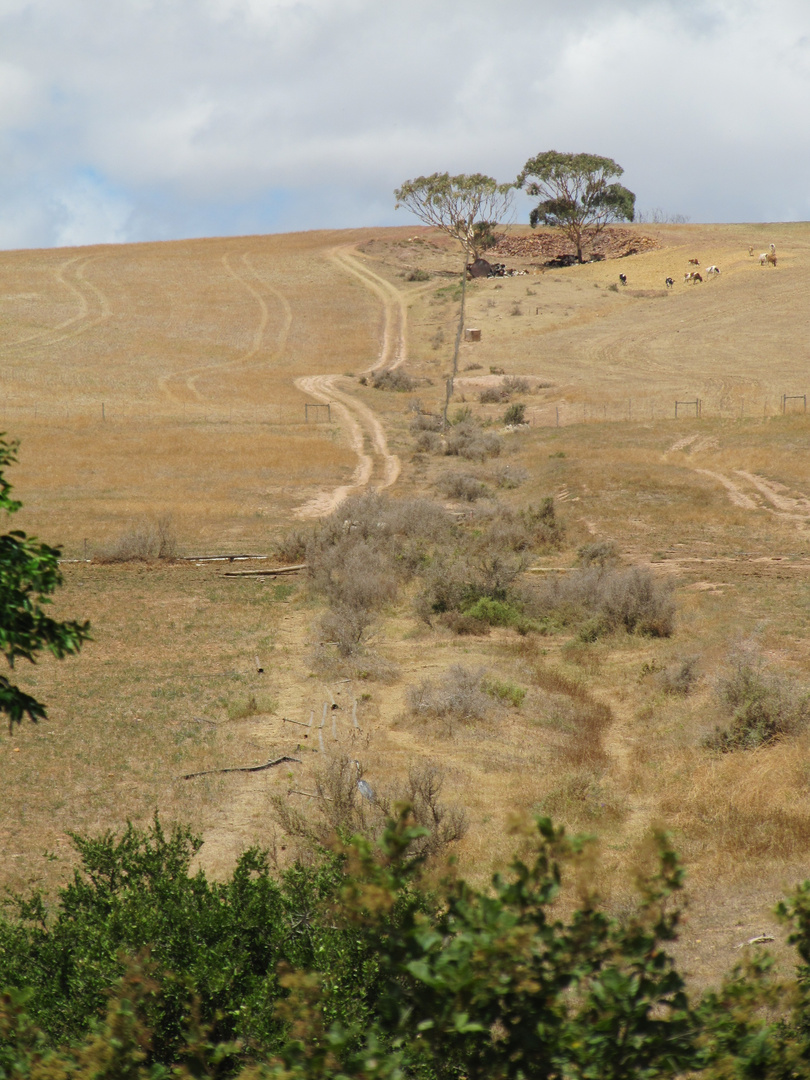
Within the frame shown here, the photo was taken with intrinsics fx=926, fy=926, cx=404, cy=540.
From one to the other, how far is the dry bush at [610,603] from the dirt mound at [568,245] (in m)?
70.1

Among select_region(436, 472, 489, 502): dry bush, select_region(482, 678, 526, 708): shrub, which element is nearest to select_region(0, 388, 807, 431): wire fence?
select_region(436, 472, 489, 502): dry bush

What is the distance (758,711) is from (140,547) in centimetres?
1488

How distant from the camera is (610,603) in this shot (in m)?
15.8

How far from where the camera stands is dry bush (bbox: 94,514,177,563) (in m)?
21.0

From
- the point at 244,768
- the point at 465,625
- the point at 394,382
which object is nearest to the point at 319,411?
the point at 394,382

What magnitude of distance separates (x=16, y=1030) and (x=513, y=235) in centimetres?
9155

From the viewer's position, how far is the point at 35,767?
1073 centimetres

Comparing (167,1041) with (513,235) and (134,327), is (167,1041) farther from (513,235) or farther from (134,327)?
(513,235)

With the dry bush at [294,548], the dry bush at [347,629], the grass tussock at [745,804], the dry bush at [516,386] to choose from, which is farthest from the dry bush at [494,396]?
the grass tussock at [745,804]

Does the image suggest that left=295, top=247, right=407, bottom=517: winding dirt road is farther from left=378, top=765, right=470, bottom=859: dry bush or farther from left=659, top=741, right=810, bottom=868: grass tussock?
left=659, top=741, right=810, bottom=868: grass tussock

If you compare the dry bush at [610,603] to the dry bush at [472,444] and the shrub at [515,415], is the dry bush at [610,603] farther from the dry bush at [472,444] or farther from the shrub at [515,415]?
the shrub at [515,415]

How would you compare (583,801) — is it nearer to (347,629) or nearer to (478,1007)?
(347,629)

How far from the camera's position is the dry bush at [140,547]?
21031mm

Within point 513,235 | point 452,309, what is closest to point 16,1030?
point 452,309
